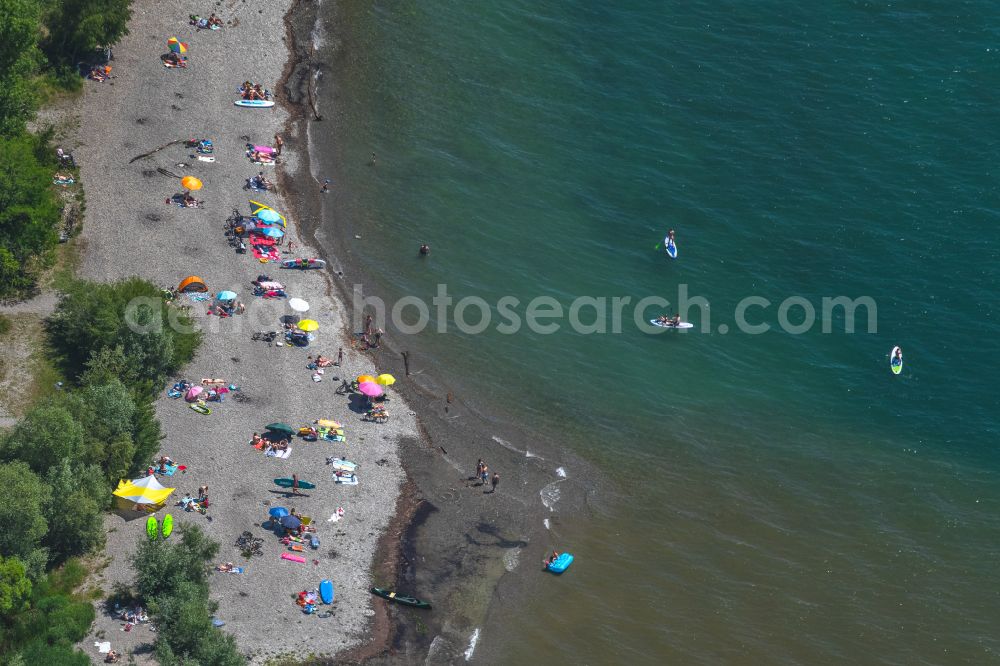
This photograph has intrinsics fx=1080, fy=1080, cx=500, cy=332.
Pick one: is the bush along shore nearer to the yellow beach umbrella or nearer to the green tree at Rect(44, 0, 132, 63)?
the yellow beach umbrella

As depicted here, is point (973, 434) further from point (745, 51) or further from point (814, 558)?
point (745, 51)

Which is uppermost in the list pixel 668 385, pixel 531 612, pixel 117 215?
pixel 117 215

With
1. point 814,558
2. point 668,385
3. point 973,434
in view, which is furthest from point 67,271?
point 973,434

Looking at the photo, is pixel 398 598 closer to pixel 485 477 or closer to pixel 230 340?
pixel 485 477

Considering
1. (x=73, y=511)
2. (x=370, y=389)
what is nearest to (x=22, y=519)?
(x=73, y=511)

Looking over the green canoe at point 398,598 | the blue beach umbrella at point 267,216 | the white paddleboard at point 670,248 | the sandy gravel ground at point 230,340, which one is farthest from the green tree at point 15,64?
the white paddleboard at point 670,248

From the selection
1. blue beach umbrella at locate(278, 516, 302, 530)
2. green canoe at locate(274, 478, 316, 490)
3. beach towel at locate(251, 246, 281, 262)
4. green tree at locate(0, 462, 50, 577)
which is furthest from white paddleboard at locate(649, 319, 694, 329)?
green tree at locate(0, 462, 50, 577)
